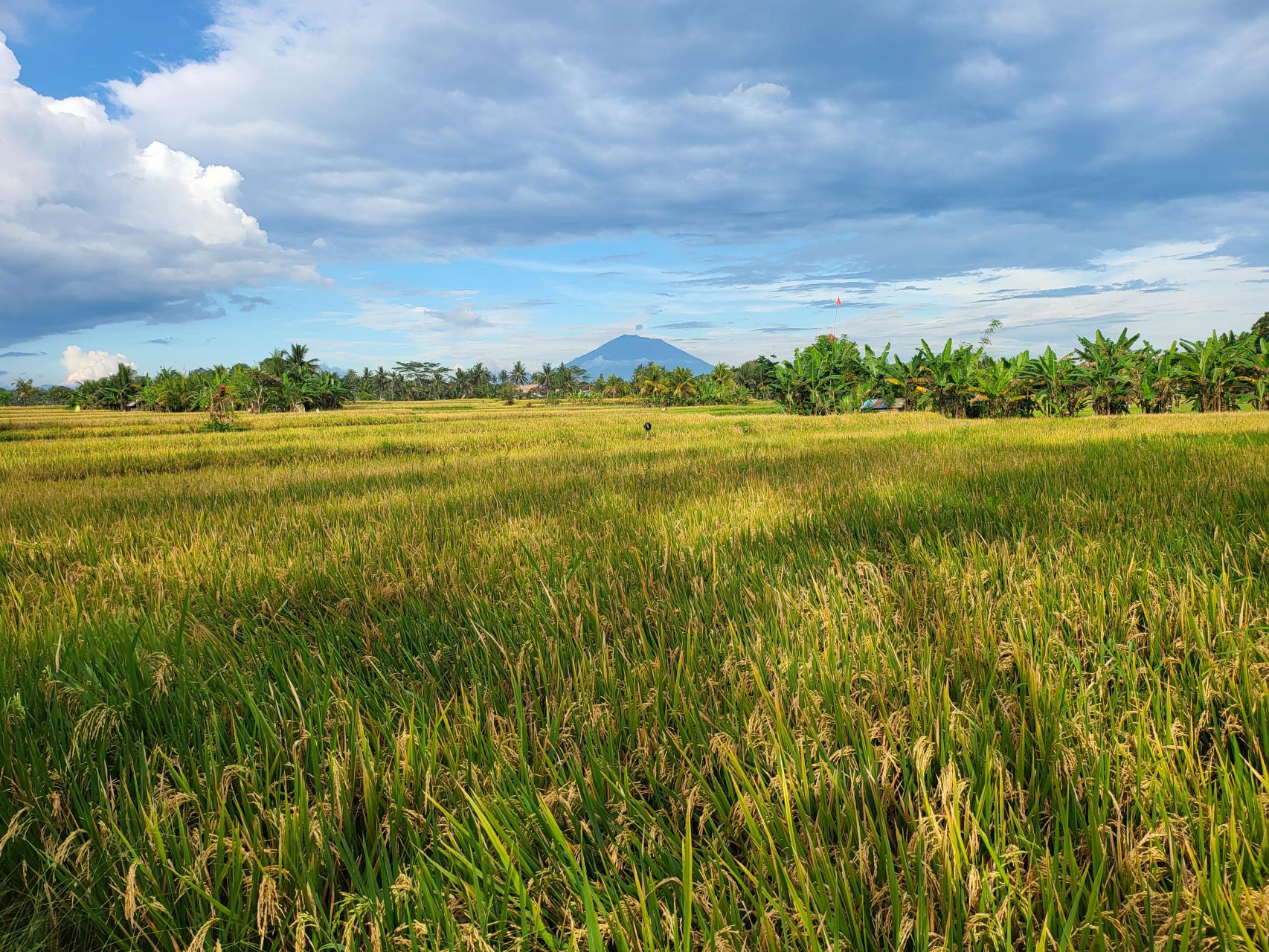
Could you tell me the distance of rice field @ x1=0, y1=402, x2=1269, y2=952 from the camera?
946 millimetres

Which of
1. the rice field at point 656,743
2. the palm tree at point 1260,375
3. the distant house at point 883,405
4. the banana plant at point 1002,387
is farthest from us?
the distant house at point 883,405

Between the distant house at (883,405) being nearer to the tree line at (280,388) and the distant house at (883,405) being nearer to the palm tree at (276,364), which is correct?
the tree line at (280,388)

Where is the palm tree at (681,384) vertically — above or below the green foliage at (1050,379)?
above

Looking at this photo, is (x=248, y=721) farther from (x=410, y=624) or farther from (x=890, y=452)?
(x=890, y=452)

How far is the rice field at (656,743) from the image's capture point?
946 mm

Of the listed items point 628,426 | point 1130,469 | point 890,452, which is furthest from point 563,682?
point 628,426

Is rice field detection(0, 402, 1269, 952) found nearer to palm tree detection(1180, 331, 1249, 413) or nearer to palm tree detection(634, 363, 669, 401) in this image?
palm tree detection(1180, 331, 1249, 413)

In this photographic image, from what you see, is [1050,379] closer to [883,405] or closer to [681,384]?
[883,405]

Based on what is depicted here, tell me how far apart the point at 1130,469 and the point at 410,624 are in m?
5.79

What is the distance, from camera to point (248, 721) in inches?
63.0

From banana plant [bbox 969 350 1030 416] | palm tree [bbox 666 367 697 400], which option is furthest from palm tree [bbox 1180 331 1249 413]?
palm tree [bbox 666 367 697 400]

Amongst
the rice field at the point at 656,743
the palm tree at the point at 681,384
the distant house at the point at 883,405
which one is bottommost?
the rice field at the point at 656,743

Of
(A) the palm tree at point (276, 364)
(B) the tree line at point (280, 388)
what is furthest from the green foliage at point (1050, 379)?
(A) the palm tree at point (276, 364)

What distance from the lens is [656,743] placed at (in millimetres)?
1387
